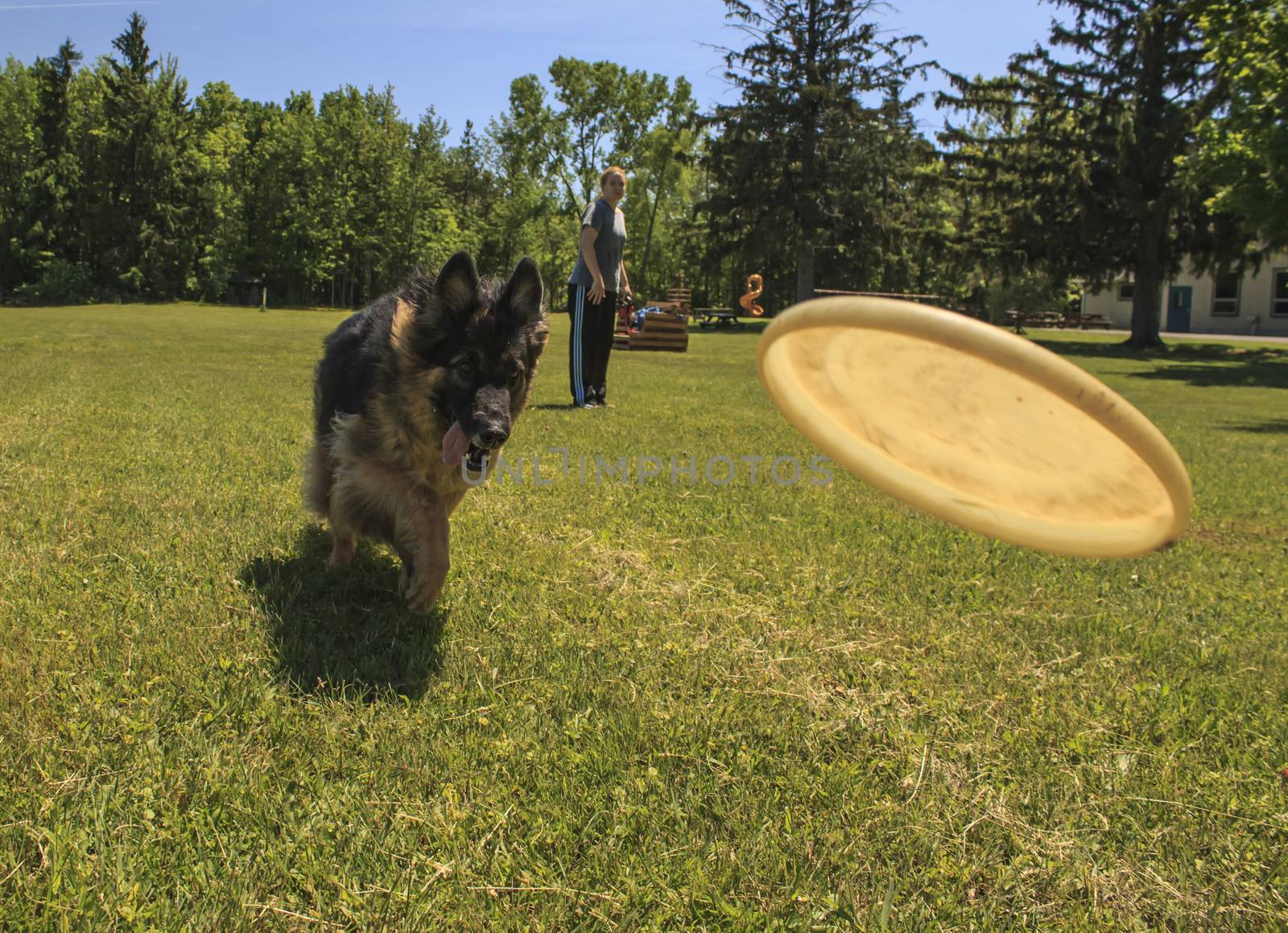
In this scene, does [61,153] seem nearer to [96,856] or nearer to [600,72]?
[600,72]

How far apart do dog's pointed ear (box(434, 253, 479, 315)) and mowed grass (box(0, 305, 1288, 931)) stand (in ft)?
4.82

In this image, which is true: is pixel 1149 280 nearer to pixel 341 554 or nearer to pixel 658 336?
pixel 658 336

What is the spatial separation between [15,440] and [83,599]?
468 centimetres

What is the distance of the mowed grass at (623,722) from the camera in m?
2.38

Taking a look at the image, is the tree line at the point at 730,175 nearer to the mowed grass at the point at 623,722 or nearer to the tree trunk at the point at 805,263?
the tree trunk at the point at 805,263

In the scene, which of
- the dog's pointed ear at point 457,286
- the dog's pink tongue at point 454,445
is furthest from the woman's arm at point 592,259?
the dog's pink tongue at point 454,445

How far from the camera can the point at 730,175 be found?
44.5 m

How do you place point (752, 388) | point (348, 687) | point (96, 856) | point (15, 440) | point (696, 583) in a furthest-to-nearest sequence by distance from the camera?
point (752, 388), point (15, 440), point (696, 583), point (348, 687), point (96, 856)

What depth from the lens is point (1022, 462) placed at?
3.53 m

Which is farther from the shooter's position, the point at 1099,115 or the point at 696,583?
the point at 1099,115

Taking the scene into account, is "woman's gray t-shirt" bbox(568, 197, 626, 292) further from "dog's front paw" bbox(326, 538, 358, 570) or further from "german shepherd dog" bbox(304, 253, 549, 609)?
"dog's front paw" bbox(326, 538, 358, 570)

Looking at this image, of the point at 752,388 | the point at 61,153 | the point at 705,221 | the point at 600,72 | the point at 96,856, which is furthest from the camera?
the point at 600,72

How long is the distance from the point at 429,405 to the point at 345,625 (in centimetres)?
111

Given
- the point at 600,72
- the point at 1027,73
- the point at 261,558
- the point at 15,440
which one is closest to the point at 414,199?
the point at 600,72
